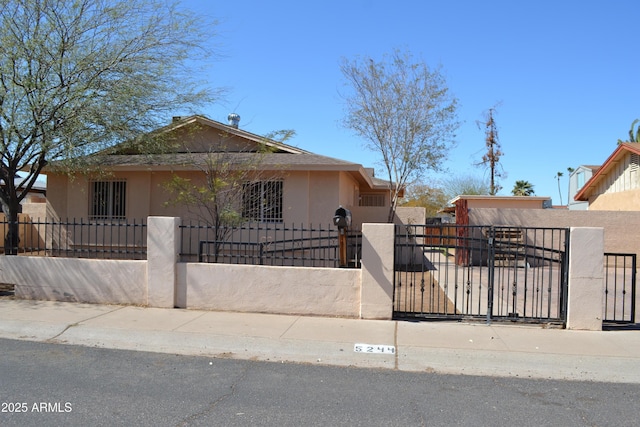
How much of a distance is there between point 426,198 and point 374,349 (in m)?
38.1

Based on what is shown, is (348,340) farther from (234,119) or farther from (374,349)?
(234,119)

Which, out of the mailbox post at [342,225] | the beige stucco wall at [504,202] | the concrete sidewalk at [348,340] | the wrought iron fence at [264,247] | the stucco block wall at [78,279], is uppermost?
the beige stucco wall at [504,202]

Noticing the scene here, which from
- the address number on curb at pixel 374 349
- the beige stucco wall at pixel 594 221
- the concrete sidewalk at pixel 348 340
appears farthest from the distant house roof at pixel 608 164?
the address number on curb at pixel 374 349

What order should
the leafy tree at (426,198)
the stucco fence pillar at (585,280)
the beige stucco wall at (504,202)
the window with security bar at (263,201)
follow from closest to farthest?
the stucco fence pillar at (585,280) → the window with security bar at (263,201) → the beige stucco wall at (504,202) → the leafy tree at (426,198)

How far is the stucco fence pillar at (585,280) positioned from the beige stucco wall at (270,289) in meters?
3.45

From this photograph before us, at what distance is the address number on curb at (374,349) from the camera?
6.44 metres

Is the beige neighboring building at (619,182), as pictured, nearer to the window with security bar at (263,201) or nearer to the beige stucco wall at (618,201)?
the beige stucco wall at (618,201)

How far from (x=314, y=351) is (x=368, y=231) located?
7.86 feet

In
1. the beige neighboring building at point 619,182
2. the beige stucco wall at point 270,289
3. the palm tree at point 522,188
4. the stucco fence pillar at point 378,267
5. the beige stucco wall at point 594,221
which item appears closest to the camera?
the stucco fence pillar at point 378,267

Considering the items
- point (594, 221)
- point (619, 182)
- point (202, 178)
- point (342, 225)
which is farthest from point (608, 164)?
point (342, 225)

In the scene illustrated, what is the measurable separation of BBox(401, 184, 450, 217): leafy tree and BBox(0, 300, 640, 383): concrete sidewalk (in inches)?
1372

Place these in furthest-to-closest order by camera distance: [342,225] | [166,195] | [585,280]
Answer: [166,195] → [342,225] → [585,280]

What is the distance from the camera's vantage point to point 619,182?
888 inches

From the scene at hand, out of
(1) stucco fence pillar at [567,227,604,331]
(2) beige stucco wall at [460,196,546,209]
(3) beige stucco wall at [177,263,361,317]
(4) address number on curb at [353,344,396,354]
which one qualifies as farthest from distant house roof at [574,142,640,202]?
(4) address number on curb at [353,344,396,354]
